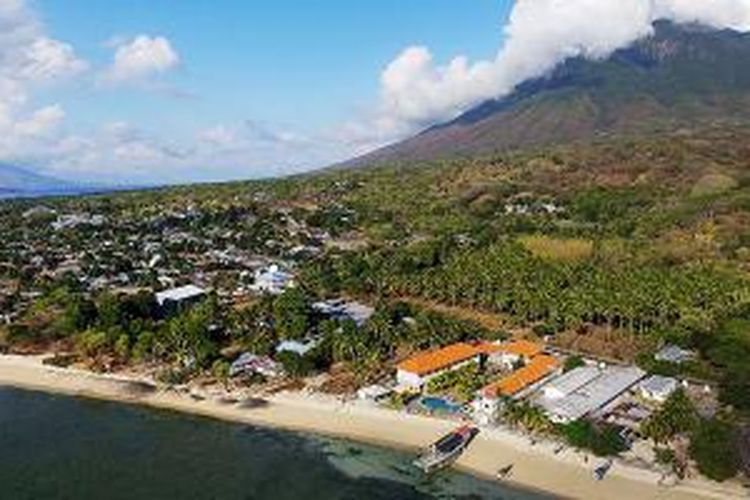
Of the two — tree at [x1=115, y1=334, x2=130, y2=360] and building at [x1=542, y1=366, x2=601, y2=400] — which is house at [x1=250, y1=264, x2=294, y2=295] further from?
building at [x1=542, y1=366, x2=601, y2=400]

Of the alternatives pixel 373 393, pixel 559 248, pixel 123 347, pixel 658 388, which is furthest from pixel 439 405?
pixel 559 248

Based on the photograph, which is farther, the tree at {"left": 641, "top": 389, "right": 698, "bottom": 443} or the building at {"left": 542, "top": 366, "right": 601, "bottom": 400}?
the building at {"left": 542, "top": 366, "right": 601, "bottom": 400}

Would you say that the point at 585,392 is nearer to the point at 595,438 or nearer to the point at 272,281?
the point at 595,438

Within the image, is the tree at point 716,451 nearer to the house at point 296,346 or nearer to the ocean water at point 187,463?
the ocean water at point 187,463

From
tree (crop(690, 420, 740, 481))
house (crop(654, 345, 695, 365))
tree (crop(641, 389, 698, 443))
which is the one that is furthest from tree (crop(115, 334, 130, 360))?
tree (crop(690, 420, 740, 481))

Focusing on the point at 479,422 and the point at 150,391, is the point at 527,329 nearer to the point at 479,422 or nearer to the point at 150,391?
the point at 479,422

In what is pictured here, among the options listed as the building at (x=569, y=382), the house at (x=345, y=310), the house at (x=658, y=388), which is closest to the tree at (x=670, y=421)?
the house at (x=658, y=388)
